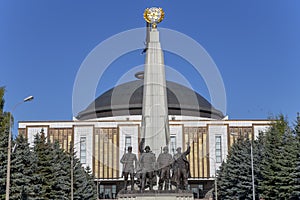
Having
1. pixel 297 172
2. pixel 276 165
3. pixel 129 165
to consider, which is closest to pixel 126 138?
pixel 276 165

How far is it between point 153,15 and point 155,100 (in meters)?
5.61

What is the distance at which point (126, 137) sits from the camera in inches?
2621

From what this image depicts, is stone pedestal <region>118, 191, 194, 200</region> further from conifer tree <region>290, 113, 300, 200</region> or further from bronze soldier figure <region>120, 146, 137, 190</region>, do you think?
conifer tree <region>290, 113, 300, 200</region>

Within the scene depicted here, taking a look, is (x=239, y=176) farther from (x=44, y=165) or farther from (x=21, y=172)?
(x=21, y=172)

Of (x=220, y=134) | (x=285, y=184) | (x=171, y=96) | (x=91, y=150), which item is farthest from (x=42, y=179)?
(x=171, y=96)

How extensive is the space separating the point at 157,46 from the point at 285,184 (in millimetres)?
11543

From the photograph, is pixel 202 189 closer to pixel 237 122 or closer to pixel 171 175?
pixel 237 122

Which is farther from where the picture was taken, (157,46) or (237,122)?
(237,122)

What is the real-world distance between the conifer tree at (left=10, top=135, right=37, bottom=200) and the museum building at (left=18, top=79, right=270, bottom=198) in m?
36.2

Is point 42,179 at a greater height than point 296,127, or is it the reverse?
point 296,127

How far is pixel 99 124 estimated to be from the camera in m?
67.8

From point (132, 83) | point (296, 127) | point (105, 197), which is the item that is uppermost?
point (132, 83)

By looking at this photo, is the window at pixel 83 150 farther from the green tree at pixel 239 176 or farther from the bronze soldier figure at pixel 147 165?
the bronze soldier figure at pixel 147 165

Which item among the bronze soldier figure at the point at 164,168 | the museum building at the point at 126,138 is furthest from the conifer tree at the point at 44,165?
the museum building at the point at 126,138
